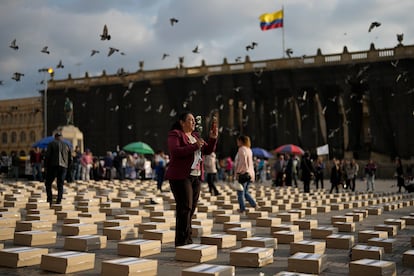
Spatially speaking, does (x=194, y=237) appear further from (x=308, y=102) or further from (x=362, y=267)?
(x=308, y=102)

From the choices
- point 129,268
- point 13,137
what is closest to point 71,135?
point 129,268

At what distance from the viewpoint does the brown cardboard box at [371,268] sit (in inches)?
180

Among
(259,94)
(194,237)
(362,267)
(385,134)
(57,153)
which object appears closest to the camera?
(362,267)

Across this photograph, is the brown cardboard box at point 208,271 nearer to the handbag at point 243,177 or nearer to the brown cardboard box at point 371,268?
the brown cardboard box at point 371,268

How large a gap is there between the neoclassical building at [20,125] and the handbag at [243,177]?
237ft

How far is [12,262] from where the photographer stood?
16.6 ft

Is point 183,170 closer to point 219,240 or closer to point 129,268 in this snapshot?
point 219,240

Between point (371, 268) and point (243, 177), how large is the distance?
6139 millimetres

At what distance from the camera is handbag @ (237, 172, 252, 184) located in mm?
10695

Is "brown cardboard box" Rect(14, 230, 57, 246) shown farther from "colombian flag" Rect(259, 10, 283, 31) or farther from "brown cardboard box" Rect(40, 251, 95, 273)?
"colombian flag" Rect(259, 10, 283, 31)

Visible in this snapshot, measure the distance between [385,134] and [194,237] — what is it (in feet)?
124

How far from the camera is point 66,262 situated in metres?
4.77

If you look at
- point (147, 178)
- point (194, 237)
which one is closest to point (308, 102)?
point (147, 178)

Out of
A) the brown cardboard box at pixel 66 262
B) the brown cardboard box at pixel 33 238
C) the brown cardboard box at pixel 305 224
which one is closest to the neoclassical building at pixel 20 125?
the brown cardboard box at pixel 305 224
